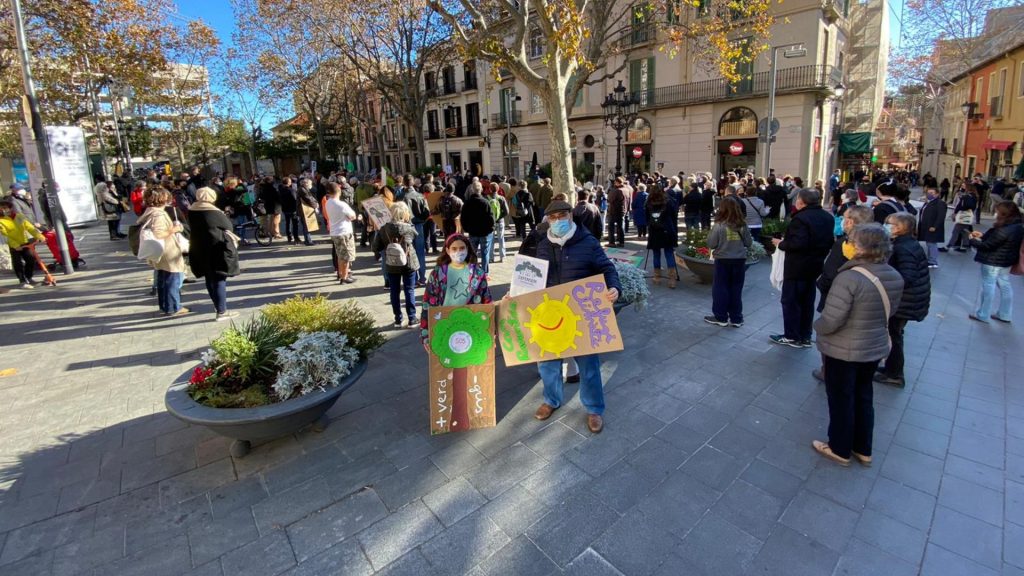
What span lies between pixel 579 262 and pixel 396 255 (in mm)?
2969

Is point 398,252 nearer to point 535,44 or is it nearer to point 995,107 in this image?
point 535,44

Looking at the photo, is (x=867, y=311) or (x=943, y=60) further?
(x=943, y=60)

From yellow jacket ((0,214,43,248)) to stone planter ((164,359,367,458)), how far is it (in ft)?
25.0

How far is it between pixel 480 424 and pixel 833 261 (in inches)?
139

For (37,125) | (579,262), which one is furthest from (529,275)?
(37,125)

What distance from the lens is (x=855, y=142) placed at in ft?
93.6

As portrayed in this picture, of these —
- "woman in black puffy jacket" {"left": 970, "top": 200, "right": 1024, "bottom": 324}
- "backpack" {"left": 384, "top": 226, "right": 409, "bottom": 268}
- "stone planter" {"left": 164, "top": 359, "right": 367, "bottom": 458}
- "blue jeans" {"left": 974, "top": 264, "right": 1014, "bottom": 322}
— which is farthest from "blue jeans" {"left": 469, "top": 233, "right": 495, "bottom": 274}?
"blue jeans" {"left": 974, "top": 264, "right": 1014, "bottom": 322}

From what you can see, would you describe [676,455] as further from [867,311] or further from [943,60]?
[943,60]

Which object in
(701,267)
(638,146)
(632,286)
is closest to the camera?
(632,286)

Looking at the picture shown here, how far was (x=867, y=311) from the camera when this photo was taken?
313 cm

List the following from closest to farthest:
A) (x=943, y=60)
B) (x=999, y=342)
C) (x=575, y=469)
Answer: (x=575, y=469)
(x=999, y=342)
(x=943, y=60)

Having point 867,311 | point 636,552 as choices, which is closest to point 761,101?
point 867,311

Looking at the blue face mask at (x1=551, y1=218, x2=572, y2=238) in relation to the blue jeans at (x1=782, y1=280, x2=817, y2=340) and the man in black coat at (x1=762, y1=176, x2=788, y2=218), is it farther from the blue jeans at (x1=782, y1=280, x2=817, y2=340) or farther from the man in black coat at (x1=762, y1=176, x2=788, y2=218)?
the man in black coat at (x1=762, y1=176, x2=788, y2=218)

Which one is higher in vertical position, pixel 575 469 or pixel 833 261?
pixel 833 261
